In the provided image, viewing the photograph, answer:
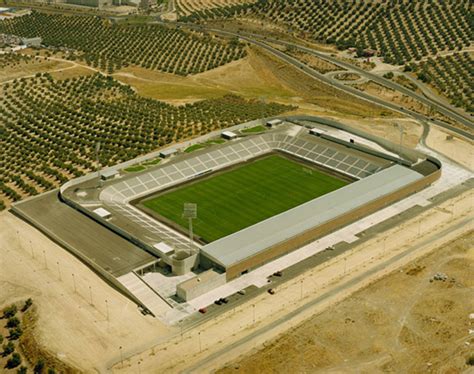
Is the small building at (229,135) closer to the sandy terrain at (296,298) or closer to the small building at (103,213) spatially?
the small building at (103,213)

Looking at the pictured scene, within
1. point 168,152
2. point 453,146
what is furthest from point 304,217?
point 453,146

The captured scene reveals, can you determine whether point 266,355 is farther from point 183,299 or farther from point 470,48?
point 470,48

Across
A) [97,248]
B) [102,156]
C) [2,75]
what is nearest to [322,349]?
[97,248]

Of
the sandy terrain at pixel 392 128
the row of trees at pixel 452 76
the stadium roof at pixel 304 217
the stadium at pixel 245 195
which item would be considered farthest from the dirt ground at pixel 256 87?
the stadium roof at pixel 304 217

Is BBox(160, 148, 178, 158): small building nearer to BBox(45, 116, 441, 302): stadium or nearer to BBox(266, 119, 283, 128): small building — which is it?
BBox(45, 116, 441, 302): stadium

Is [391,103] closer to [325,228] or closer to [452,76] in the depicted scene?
[452,76]
